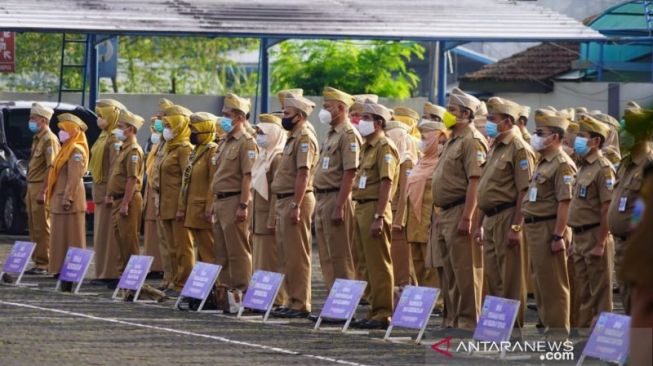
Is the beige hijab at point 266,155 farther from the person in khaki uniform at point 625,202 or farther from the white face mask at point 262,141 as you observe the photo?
the person in khaki uniform at point 625,202

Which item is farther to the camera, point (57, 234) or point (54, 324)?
point (57, 234)

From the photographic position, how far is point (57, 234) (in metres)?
19.3

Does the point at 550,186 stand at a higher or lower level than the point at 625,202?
lower

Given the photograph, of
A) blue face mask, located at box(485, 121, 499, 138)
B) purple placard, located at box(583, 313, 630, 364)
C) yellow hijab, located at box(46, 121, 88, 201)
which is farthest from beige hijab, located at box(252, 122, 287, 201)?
purple placard, located at box(583, 313, 630, 364)

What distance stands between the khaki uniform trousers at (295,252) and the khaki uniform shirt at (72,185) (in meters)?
4.26

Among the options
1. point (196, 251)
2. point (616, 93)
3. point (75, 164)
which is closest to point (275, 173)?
point (196, 251)

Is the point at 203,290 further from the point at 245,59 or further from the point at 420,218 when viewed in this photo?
the point at 245,59

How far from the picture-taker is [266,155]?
16297 millimetres

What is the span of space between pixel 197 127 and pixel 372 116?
2957mm

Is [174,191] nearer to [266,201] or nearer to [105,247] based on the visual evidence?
[105,247]

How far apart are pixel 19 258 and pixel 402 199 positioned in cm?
489

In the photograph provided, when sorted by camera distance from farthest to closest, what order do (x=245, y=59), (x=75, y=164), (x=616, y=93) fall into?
(x=245, y=59) < (x=616, y=93) < (x=75, y=164)

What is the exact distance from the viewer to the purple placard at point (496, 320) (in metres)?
12.5

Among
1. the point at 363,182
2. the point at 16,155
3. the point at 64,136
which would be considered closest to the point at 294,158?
the point at 363,182
